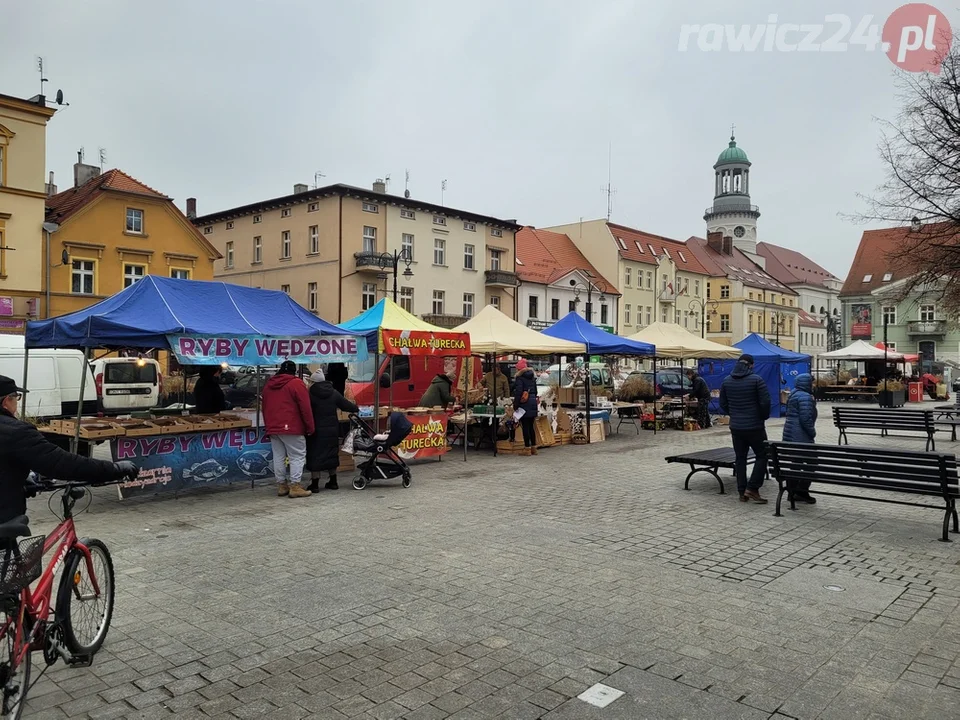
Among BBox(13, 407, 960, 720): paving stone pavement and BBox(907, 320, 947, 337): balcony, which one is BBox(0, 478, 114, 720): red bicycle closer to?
BBox(13, 407, 960, 720): paving stone pavement

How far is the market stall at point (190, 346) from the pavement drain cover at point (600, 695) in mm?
6996

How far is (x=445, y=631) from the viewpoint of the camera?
190 inches

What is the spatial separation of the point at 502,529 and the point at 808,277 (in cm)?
10326

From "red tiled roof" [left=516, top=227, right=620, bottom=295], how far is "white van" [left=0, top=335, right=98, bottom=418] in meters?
35.9

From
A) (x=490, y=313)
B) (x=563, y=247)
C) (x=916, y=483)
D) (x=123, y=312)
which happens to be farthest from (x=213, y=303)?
(x=563, y=247)

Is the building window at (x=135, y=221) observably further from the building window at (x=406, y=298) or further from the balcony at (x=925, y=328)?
the balcony at (x=925, y=328)

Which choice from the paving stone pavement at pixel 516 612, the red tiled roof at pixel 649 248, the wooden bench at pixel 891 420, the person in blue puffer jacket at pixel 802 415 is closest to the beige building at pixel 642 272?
the red tiled roof at pixel 649 248

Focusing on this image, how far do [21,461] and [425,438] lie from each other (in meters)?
9.31

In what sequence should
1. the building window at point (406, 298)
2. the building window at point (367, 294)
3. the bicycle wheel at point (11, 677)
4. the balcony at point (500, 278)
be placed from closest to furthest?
the bicycle wheel at point (11, 677)
the building window at point (367, 294)
the building window at point (406, 298)
the balcony at point (500, 278)

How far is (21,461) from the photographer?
3648 millimetres

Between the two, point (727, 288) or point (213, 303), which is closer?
point (213, 303)

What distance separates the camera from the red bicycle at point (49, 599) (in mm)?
3393

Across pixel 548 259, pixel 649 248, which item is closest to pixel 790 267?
pixel 649 248

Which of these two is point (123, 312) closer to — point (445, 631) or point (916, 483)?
point (445, 631)
